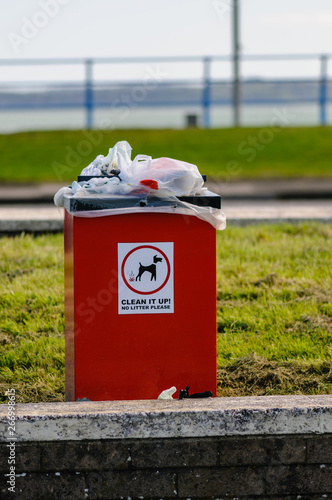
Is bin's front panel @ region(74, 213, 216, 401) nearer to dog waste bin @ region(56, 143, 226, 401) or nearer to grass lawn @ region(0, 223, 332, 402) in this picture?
dog waste bin @ region(56, 143, 226, 401)

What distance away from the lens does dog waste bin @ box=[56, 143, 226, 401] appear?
10.8ft

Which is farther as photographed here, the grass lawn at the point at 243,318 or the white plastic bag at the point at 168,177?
the grass lawn at the point at 243,318

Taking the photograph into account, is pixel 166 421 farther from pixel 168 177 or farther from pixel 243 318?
pixel 243 318

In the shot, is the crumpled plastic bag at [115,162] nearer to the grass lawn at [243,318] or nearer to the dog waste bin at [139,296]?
the dog waste bin at [139,296]

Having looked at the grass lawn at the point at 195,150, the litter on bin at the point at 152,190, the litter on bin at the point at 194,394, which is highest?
the grass lawn at the point at 195,150

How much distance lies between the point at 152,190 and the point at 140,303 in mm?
492

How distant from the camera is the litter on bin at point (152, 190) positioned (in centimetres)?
329

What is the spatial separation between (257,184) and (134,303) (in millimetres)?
10302

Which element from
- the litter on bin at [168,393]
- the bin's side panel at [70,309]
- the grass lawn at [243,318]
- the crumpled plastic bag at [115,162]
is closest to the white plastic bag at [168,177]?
the crumpled plastic bag at [115,162]

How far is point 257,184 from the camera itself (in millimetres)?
13383

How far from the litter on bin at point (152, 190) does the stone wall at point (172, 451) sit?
0.82 metres

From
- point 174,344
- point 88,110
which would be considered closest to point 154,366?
point 174,344

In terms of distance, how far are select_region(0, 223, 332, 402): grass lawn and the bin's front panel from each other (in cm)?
50

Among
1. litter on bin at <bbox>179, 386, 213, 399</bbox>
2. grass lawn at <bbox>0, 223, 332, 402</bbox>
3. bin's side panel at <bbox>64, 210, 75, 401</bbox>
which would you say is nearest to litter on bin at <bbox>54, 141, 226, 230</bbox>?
bin's side panel at <bbox>64, 210, 75, 401</bbox>
